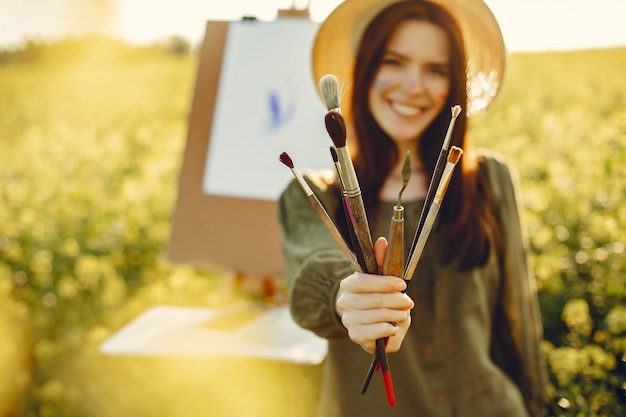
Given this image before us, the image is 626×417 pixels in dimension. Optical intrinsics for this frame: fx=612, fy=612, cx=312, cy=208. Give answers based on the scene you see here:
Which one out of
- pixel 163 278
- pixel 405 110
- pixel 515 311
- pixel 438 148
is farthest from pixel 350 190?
pixel 163 278

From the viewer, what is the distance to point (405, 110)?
125 centimetres

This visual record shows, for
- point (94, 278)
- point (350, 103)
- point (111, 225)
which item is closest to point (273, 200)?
point (350, 103)

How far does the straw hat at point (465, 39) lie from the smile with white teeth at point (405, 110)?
0.13 m

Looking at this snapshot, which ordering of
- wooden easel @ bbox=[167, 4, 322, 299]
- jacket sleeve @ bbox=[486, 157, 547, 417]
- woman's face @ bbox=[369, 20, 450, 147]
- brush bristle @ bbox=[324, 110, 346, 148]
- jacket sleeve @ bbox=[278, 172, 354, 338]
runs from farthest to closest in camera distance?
wooden easel @ bbox=[167, 4, 322, 299] → jacket sleeve @ bbox=[486, 157, 547, 417] → woman's face @ bbox=[369, 20, 450, 147] → jacket sleeve @ bbox=[278, 172, 354, 338] → brush bristle @ bbox=[324, 110, 346, 148]

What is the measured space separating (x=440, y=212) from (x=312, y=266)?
0.41 meters

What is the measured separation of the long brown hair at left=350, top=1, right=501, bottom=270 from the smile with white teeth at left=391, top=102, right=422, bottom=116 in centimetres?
8

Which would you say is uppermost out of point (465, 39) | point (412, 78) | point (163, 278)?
point (465, 39)

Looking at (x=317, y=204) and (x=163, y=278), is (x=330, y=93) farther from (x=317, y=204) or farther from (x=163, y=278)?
(x=163, y=278)

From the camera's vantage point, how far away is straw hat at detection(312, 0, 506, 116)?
4.09 ft

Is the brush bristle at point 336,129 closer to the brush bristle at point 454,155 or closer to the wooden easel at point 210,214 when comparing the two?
the brush bristle at point 454,155

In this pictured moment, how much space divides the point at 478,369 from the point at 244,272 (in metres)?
0.98

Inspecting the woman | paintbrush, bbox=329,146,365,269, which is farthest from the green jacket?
paintbrush, bbox=329,146,365,269

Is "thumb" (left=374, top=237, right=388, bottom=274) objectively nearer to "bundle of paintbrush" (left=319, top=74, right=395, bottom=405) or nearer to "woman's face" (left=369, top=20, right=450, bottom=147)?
"bundle of paintbrush" (left=319, top=74, right=395, bottom=405)

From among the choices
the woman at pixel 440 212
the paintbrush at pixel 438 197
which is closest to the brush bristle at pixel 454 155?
the paintbrush at pixel 438 197
